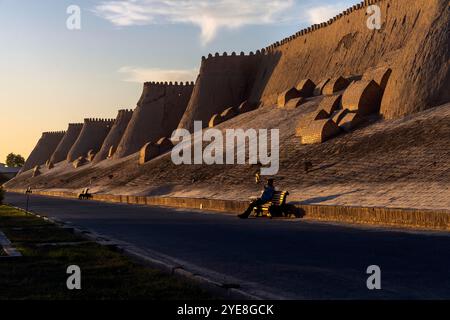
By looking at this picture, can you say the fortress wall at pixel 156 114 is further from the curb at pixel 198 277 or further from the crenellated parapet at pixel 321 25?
the curb at pixel 198 277

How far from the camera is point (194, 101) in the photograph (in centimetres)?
6881

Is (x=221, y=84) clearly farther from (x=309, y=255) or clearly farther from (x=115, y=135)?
(x=309, y=255)

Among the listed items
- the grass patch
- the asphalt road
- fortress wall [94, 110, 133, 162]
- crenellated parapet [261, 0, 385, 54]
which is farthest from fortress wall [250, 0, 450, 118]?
fortress wall [94, 110, 133, 162]

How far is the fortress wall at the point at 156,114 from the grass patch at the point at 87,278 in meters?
64.9

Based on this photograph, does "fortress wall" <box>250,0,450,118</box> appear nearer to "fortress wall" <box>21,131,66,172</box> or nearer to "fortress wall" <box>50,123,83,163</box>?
"fortress wall" <box>50,123,83,163</box>

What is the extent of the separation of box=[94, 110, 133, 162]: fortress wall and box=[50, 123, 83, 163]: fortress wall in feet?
88.2

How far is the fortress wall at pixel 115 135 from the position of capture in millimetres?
86938

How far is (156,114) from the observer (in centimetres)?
7756

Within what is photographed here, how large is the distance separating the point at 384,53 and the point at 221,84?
2525cm

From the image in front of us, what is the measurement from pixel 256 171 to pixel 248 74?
33.5 meters

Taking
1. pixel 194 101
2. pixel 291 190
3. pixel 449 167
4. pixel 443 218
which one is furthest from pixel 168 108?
pixel 443 218

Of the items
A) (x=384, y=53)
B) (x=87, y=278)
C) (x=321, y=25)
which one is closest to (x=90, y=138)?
(x=321, y=25)

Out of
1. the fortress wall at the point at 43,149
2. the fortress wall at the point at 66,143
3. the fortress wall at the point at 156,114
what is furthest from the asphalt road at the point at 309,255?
the fortress wall at the point at 43,149
